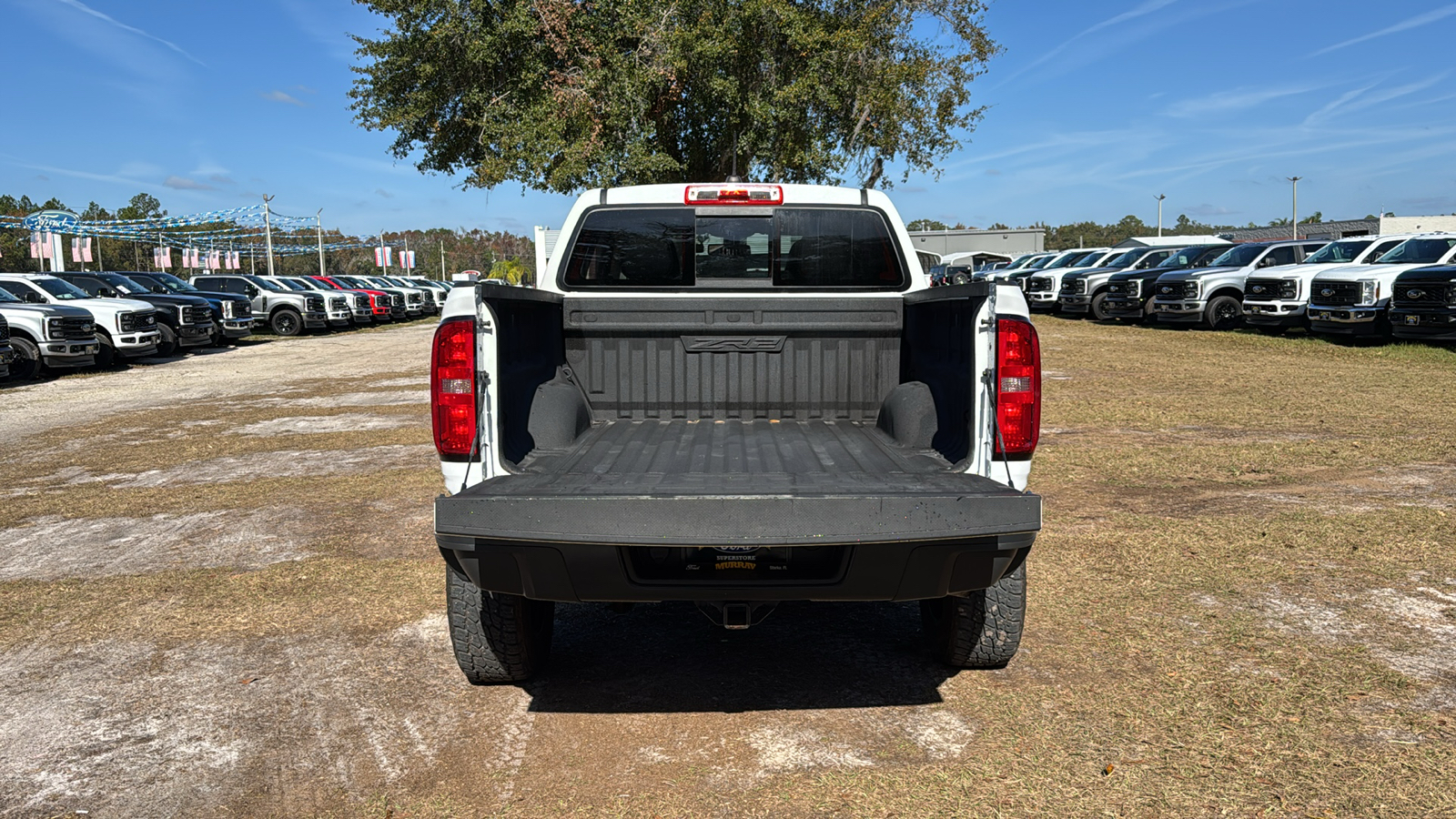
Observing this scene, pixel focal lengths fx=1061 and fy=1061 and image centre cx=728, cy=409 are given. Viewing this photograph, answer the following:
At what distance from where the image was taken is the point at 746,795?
10.6ft

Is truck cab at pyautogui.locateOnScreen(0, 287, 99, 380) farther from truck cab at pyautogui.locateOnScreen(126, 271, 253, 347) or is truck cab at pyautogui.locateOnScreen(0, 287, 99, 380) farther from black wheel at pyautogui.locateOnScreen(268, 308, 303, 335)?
black wheel at pyautogui.locateOnScreen(268, 308, 303, 335)

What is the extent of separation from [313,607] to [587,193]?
7.86 feet

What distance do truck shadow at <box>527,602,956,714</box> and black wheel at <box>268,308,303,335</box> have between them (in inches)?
1077

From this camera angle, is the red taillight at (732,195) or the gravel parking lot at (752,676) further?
the red taillight at (732,195)

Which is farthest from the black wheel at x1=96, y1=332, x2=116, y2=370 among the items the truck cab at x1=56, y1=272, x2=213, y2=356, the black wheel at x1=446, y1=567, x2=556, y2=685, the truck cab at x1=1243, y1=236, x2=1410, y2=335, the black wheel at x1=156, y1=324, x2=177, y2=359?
the truck cab at x1=1243, y1=236, x2=1410, y2=335

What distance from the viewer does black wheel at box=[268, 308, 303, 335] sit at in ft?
98.0

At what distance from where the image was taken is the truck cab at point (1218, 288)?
71.3ft

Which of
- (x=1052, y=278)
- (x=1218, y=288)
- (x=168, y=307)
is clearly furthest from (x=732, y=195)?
(x=1052, y=278)

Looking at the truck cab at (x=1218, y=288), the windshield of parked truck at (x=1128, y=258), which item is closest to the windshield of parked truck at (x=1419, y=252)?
the truck cab at (x=1218, y=288)

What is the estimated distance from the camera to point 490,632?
394cm

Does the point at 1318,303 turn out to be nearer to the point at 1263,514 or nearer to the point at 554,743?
the point at 1263,514

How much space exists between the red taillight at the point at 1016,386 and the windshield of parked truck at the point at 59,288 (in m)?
19.9

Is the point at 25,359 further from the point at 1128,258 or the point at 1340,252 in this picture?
the point at 1128,258

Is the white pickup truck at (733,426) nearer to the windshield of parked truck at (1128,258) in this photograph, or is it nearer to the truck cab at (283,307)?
the windshield of parked truck at (1128,258)
